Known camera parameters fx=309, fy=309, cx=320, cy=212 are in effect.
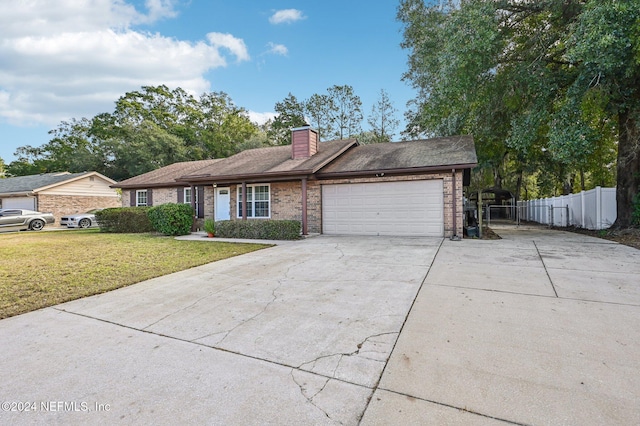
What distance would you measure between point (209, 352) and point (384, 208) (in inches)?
375

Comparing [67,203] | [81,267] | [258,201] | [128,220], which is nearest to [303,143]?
[258,201]

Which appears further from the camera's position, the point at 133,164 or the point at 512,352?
the point at 133,164

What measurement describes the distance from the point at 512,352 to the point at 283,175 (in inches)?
411

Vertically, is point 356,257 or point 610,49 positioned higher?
point 610,49

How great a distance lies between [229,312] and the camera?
3.97 metres

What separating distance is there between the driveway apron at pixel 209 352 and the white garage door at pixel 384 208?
613 centimetres

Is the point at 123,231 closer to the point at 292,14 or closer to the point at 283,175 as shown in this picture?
the point at 283,175

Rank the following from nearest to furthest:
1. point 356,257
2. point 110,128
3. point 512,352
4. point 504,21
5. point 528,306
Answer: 1. point 512,352
2. point 528,306
3. point 356,257
4. point 504,21
5. point 110,128

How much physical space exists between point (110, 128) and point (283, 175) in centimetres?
3355

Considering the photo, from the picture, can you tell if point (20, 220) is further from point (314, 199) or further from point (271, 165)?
point (314, 199)

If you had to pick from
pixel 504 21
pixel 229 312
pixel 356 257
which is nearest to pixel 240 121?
pixel 504 21

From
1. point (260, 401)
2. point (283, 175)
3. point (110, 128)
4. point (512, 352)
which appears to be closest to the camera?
point (260, 401)

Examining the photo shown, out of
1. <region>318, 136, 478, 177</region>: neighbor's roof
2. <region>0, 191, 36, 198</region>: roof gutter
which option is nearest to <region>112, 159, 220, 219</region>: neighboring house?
<region>318, 136, 478, 177</region>: neighbor's roof

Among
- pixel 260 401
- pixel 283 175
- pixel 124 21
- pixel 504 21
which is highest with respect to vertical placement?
pixel 124 21
